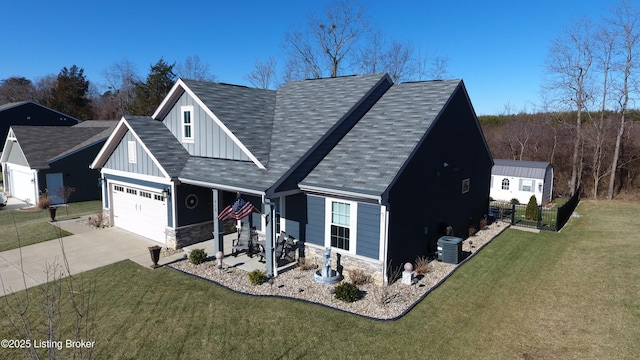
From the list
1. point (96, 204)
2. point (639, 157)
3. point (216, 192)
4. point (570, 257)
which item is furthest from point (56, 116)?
point (639, 157)

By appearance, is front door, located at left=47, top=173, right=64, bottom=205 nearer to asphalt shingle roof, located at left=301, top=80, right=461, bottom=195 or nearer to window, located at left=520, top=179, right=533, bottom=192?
asphalt shingle roof, located at left=301, top=80, right=461, bottom=195

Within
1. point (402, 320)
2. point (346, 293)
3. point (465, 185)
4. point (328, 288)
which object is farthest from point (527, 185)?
point (346, 293)

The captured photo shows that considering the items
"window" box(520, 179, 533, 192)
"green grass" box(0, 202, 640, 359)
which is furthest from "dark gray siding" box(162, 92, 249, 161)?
"window" box(520, 179, 533, 192)

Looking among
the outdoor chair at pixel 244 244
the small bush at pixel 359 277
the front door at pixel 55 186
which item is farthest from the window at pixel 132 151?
the front door at pixel 55 186

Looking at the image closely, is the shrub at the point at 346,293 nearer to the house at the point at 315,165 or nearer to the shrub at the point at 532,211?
the house at the point at 315,165

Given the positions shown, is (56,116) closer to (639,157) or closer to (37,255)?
(37,255)
